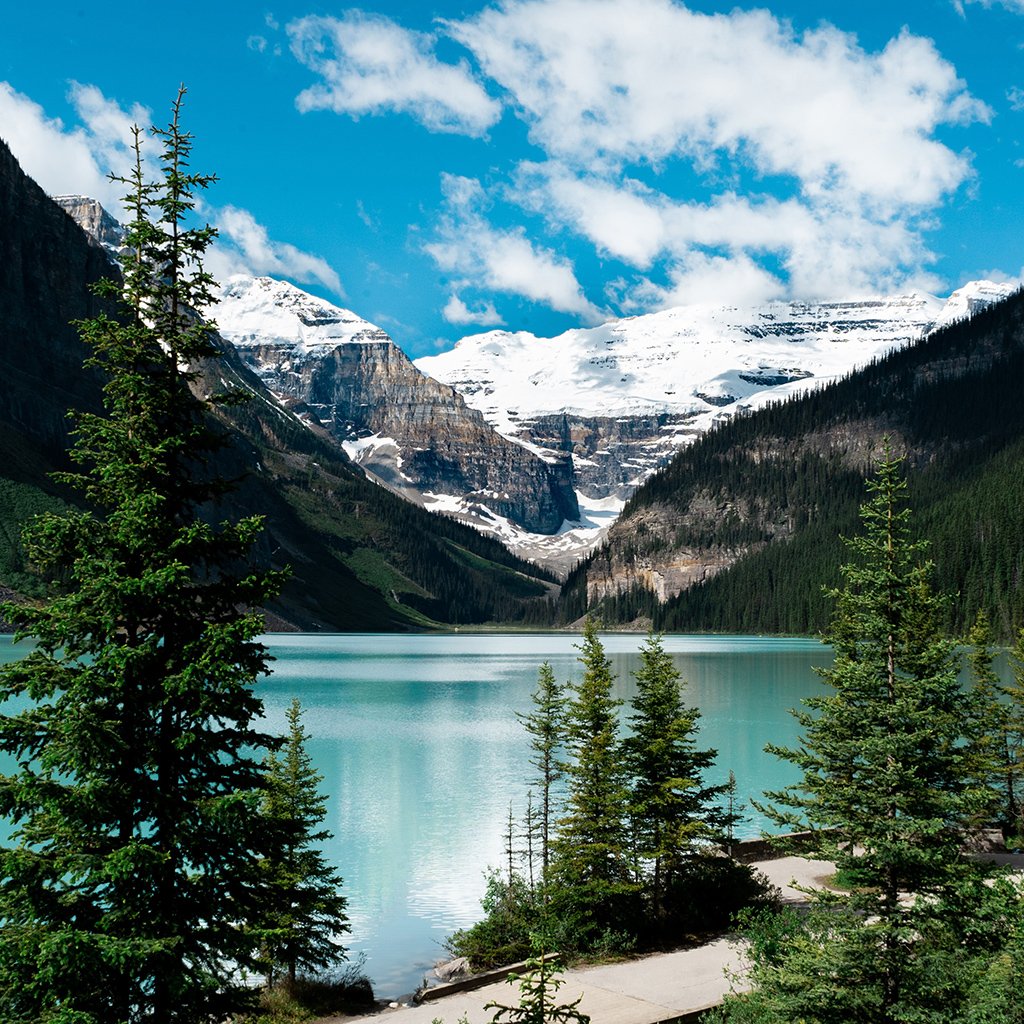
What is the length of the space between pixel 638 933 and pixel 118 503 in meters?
17.9

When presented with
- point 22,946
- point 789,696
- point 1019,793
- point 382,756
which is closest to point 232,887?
point 22,946

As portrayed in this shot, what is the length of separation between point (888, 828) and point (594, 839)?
42.0 ft

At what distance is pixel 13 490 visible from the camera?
178375 millimetres

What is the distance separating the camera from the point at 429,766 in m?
61.2

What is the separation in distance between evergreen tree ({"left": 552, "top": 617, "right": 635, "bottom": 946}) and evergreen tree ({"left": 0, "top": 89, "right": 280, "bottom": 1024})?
12.8 meters

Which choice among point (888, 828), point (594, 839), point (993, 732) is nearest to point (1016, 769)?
point (993, 732)

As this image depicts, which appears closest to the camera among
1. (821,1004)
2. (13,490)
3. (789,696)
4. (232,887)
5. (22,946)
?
(22,946)

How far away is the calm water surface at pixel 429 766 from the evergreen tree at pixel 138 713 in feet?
50.9

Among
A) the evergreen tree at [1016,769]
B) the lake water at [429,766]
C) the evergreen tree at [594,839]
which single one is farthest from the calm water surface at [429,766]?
the evergreen tree at [1016,769]

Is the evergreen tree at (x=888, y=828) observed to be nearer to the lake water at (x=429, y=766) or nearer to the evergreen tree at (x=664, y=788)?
the evergreen tree at (x=664, y=788)

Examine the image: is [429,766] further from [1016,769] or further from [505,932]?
[505,932]

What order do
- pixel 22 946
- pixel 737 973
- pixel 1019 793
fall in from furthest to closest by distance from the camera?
pixel 1019 793
pixel 737 973
pixel 22 946

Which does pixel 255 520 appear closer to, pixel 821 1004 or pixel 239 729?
pixel 239 729

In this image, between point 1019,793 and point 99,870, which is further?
point 1019,793
